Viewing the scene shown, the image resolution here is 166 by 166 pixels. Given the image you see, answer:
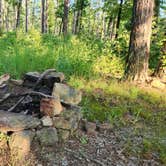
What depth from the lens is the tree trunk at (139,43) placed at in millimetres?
6883

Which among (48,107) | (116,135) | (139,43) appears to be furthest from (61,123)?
(139,43)

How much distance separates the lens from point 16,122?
13.0 ft

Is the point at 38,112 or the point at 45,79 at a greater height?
the point at 45,79

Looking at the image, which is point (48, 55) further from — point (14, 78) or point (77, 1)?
point (77, 1)

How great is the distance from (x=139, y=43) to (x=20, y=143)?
389 cm

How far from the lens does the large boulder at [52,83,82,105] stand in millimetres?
4715

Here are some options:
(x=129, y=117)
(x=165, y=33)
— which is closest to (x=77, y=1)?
(x=165, y=33)

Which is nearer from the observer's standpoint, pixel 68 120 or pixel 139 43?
pixel 68 120

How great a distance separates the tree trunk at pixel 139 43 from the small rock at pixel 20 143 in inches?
134

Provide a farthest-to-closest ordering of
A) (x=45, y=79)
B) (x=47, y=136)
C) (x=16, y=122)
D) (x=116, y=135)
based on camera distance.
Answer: (x=45, y=79)
(x=116, y=135)
(x=47, y=136)
(x=16, y=122)

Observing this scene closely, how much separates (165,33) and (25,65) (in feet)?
12.5

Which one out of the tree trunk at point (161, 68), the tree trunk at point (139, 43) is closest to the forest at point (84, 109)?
the tree trunk at point (139, 43)

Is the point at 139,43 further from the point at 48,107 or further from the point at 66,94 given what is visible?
the point at 48,107

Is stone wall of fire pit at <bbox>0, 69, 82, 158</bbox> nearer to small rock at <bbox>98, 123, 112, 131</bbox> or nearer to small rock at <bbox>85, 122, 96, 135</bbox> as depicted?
small rock at <bbox>85, 122, 96, 135</bbox>
